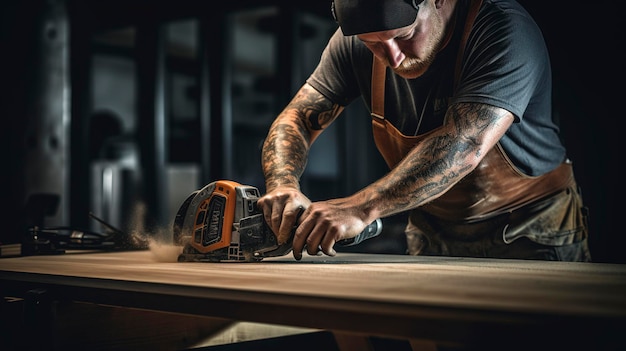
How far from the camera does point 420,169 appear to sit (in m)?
1.89

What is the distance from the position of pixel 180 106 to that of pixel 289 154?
17.8ft

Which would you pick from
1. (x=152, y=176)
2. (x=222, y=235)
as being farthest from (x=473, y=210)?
(x=152, y=176)

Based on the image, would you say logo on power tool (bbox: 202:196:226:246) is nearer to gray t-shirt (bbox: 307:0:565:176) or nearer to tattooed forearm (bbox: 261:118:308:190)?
tattooed forearm (bbox: 261:118:308:190)

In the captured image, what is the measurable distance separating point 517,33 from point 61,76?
2.48 m

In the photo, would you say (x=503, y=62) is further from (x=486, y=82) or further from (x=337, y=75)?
(x=337, y=75)

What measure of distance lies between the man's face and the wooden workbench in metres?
0.61

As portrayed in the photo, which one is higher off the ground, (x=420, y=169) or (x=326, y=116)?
(x=326, y=116)

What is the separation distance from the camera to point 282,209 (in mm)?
1954

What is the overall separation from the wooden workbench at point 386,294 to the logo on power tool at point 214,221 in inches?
4.9

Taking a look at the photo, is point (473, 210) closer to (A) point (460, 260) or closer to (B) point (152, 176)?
(A) point (460, 260)

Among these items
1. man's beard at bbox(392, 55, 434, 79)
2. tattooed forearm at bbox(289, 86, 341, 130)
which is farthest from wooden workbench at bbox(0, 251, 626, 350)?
tattooed forearm at bbox(289, 86, 341, 130)

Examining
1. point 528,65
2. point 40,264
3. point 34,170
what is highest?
point 528,65

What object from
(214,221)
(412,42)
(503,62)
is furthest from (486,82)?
(214,221)

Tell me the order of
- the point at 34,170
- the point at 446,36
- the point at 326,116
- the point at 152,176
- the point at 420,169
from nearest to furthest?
1. the point at 420,169
2. the point at 446,36
3. the point at 326,116
4. the point at 34,170
5. the point at 152,176
